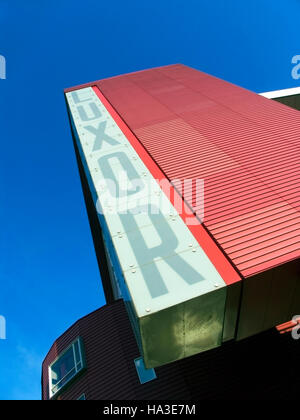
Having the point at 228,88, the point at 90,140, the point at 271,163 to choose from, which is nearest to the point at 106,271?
the point at 90,140

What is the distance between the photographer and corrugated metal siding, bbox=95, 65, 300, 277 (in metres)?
5.45

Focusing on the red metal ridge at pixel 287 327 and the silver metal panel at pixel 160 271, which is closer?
the silver metal panel at pixel 160 271

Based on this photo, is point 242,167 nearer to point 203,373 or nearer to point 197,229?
point 197,229

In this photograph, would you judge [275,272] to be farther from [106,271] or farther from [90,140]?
[106,271]

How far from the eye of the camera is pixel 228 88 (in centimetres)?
1393

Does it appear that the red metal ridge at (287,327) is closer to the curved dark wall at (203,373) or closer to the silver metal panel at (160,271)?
the curved dark wall at (203,373)

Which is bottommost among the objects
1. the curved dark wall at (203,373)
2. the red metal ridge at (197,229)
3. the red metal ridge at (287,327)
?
the curved dark wall at (203,373)

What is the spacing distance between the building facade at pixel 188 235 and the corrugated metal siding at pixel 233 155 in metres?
0.04

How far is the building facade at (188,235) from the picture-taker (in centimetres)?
488

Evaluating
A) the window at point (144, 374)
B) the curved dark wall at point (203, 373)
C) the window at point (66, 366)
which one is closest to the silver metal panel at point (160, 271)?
the curved dark wall at point (203, 373)

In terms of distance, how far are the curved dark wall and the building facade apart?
0.13 feet

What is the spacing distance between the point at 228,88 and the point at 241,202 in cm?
977

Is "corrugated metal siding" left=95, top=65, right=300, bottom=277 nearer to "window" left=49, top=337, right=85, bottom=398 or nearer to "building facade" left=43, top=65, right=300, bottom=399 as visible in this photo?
"building facade" left=43, top=65, right=300, bottom=399

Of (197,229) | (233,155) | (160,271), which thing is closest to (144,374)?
(160,271)
